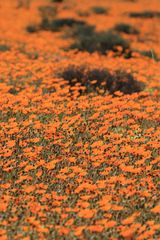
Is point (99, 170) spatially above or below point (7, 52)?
above

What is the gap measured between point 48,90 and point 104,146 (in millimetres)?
3338

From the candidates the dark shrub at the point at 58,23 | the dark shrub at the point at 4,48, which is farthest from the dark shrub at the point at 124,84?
the dark shrub at the point at 58,23

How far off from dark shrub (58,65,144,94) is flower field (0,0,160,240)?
2cm

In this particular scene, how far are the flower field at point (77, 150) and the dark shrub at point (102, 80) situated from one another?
22mm

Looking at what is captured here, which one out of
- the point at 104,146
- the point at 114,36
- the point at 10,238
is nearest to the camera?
the point at 10,238

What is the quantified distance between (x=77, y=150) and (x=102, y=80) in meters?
3.65

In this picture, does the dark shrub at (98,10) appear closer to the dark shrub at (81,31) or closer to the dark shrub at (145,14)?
the dark shrub at (145,14)

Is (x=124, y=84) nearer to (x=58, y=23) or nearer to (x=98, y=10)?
(x=58, y=23)

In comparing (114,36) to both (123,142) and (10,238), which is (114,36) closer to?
(123,142)

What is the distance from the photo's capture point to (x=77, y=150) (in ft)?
25.3

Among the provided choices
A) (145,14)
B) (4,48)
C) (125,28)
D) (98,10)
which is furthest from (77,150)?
(98,10)

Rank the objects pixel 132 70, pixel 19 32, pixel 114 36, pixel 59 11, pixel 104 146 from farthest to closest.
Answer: pixel 59 11 → pixel 19 32 → pixel 114 36 → pixel 132 70 → pixel 104 146

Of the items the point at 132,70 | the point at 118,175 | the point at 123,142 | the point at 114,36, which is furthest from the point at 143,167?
the point at 114,36

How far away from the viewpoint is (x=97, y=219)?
5.86 meters
